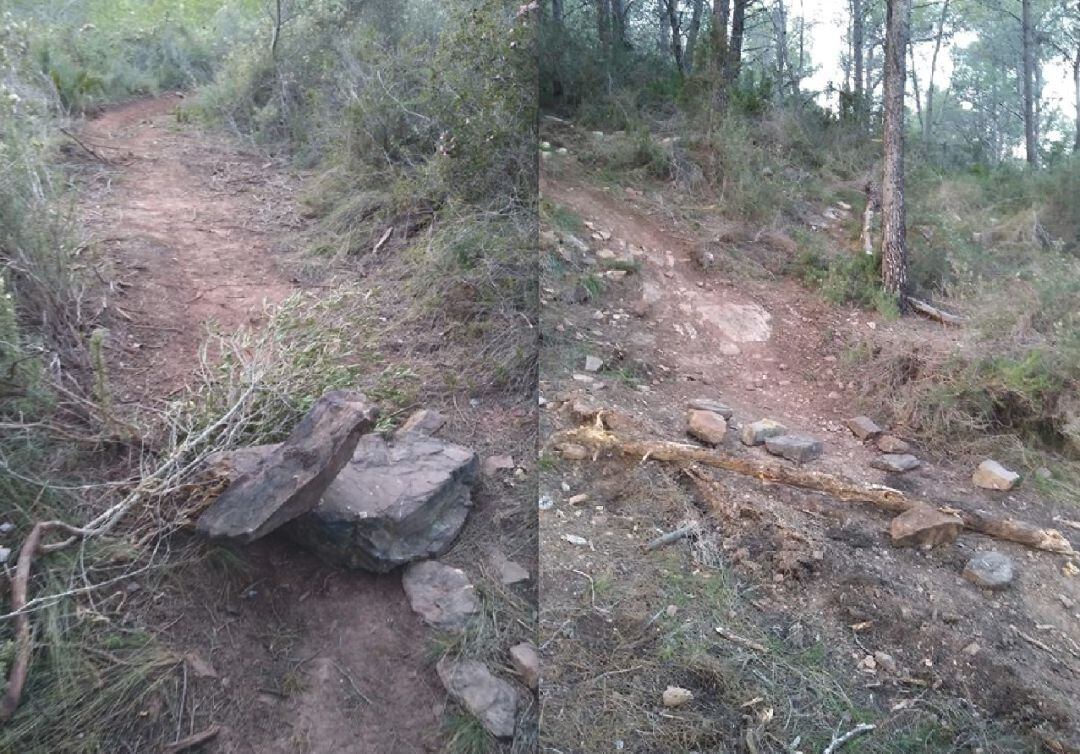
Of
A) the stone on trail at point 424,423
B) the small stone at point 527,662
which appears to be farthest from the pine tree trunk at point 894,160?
the stone on trail at point 424,423

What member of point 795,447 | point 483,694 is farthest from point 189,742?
point 795,447

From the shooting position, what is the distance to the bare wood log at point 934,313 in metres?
1.07

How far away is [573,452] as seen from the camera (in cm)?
126

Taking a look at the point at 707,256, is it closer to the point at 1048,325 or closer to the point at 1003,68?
the point at 1048,325

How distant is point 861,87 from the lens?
1.38 metres

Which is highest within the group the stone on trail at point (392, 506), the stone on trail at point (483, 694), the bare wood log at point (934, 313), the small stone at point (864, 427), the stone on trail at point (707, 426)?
the bare wood log at point (934, 313)

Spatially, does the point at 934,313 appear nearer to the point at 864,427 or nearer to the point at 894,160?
the point at 864,427

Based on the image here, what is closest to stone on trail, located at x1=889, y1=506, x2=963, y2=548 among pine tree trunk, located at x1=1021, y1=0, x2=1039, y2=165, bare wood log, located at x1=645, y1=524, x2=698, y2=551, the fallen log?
the fallen log

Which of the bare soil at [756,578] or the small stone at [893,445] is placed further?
the small stone at [893,445]

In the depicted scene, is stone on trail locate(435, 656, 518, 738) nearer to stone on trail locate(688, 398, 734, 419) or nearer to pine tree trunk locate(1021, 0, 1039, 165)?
stone on trail locate(688, 398, 734, 419)

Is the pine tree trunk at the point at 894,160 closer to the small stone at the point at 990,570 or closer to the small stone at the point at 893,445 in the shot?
the small stone at the point at 893,445

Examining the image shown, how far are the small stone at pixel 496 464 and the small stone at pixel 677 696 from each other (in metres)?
0.73

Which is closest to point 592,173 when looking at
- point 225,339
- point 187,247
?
point 225,339

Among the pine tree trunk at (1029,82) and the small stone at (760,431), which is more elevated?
the pine tree trunk at (1029,82)
